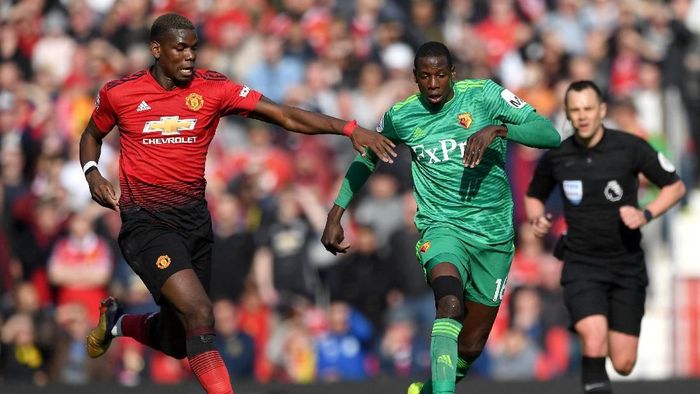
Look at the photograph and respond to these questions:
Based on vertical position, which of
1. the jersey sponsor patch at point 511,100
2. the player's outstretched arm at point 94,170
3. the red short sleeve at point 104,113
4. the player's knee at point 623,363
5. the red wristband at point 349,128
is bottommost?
Answer: the player's knee at point 623,363

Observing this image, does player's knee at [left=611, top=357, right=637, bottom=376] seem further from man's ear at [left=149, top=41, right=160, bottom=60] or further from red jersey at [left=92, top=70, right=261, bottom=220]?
man's ear at [left=149, top=41, right=160, bottom=60]

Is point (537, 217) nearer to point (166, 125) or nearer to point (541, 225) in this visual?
point (541, 225)

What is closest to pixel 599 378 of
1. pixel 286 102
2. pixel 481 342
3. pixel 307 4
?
pixel 481 342

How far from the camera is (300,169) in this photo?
15711 millimetres

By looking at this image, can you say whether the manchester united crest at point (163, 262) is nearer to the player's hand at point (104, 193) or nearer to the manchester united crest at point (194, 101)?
the player's hand at point (104, 193)

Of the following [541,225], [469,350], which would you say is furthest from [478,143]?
[541,225]

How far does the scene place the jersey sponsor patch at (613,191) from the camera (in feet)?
36.1

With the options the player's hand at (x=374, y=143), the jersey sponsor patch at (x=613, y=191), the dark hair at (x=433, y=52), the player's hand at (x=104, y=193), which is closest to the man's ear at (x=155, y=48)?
the player's hand at (x=104, y=193)

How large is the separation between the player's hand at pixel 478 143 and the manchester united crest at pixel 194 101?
1790 mm

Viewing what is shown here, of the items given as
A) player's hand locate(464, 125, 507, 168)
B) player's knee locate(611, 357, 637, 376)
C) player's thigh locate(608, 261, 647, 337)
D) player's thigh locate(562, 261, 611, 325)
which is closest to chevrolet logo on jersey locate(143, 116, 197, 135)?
player's hand locate(464, 125, 507, 168)

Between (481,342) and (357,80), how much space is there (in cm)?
683

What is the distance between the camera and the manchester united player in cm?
938

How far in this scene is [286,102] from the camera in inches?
637

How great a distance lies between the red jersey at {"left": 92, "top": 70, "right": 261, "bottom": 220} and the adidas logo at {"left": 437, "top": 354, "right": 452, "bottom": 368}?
2.00 meters
